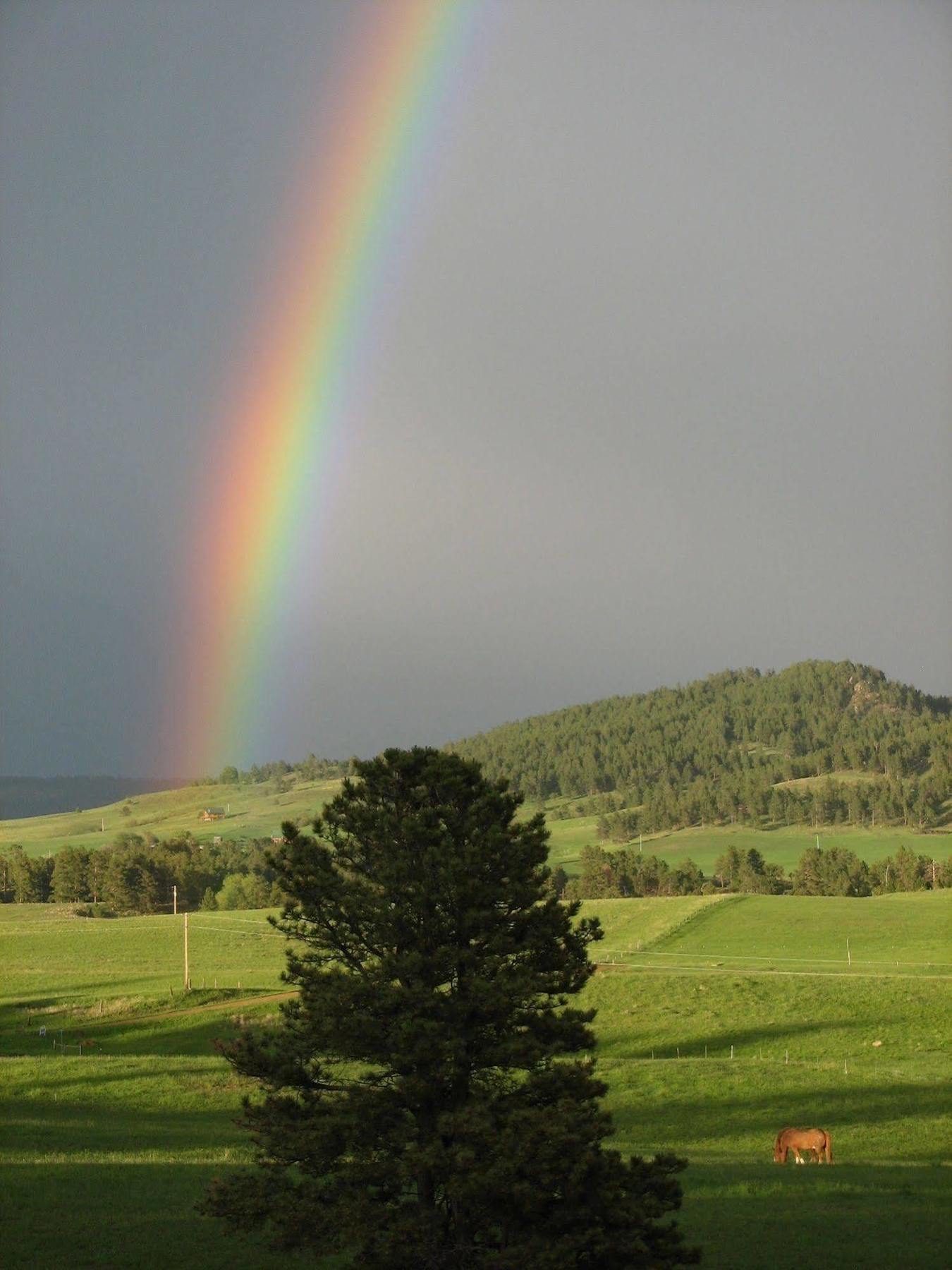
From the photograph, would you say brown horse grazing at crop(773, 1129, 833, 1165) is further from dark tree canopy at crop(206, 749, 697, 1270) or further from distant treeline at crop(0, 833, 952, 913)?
distant treeline at crop(0, 833, 952, 913)

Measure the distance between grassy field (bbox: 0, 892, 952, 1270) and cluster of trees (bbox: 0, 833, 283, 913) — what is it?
162 ft

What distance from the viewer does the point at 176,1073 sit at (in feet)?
137

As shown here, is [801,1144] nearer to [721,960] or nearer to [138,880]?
[721,960]

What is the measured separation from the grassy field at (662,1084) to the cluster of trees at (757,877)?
49.7 meters

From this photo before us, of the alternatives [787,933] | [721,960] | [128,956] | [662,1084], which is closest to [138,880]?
[128,956]

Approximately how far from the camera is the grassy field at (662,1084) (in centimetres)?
2233

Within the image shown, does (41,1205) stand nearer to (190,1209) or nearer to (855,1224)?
(190,1209)

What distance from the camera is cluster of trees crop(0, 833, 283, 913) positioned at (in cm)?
13950

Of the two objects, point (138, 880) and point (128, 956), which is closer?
point (128, 956)

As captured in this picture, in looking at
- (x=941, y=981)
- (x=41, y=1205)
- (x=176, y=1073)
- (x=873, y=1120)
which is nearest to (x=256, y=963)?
(x=176, y=1073)

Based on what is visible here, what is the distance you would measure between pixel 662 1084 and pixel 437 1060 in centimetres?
2811

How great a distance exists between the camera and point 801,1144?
2967 centimetres

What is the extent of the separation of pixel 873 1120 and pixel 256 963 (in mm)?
48330

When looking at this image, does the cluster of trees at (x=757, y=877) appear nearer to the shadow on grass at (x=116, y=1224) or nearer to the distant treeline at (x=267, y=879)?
the distant treeline at (x=267, y=879)
